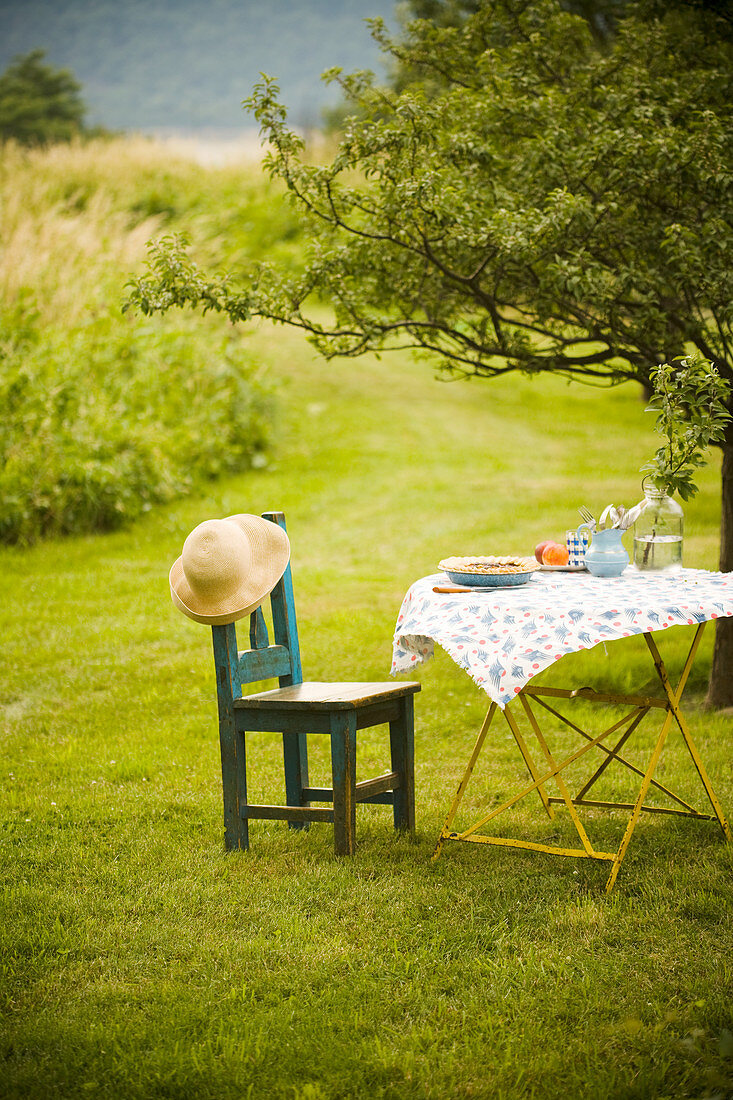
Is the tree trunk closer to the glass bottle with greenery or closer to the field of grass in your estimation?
the field of grass

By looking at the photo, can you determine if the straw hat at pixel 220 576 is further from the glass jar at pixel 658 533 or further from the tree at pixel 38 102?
the tree at pixel 38 102

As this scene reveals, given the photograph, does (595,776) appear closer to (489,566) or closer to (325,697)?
(489,566)

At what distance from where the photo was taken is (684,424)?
3.54m

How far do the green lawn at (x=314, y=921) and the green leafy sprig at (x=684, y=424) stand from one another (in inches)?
51.7

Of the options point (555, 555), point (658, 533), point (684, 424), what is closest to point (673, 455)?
point (684, 424)

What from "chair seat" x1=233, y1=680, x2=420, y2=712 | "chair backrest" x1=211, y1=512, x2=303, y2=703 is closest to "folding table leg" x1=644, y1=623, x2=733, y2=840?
"chair seat" x1=233, y1=680, x2=420, y2=712

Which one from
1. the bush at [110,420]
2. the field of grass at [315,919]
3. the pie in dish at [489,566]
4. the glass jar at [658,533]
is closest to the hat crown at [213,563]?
the pie in dish at [489,566]

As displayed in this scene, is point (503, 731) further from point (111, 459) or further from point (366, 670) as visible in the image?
point (111, 459)

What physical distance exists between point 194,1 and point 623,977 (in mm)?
71850

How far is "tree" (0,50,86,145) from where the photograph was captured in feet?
91.0

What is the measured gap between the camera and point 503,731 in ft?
17.8

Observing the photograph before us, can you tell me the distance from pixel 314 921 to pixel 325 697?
764 millimetres

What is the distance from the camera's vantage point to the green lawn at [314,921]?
2494mm

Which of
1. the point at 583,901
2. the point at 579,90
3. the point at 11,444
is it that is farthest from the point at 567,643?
the point at 11,444
